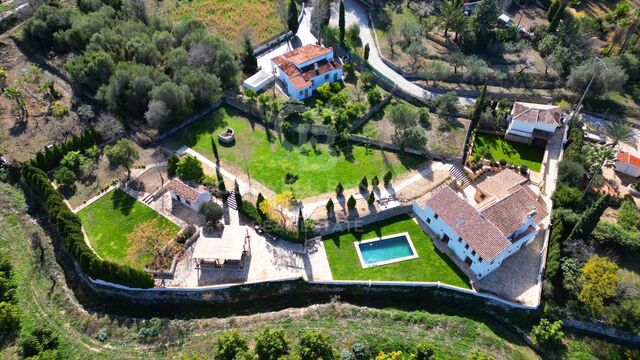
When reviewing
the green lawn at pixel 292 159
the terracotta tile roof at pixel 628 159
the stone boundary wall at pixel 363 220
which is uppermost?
the terracotta tile roof at pixel 628 159

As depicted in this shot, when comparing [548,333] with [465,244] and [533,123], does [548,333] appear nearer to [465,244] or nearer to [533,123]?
[465,244]

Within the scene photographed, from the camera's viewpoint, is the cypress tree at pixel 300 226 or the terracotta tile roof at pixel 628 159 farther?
the terracotta tile roof at pixel 628 159

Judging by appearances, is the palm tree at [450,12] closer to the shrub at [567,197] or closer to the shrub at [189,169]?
the shrub at [567,197]

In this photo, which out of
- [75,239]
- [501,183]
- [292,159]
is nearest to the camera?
[75,239]

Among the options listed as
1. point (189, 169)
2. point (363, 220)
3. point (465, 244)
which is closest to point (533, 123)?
point (465, 244)

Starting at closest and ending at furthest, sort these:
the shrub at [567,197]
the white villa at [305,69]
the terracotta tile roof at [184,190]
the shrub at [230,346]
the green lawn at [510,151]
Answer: the shrub at [230,346] < the shrub at [567,197] < the terracotta tile roof at [184,190] < the green lawn at [510,151] < the white villa at [305,69]

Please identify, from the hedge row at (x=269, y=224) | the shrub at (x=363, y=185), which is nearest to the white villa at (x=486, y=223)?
the shrub at (x=363, y=185)

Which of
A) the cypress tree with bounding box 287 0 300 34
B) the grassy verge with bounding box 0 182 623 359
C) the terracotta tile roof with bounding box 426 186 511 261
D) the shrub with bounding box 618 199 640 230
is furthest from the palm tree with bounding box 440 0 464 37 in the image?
the grassy verge with bounding box 0 182 623 359
